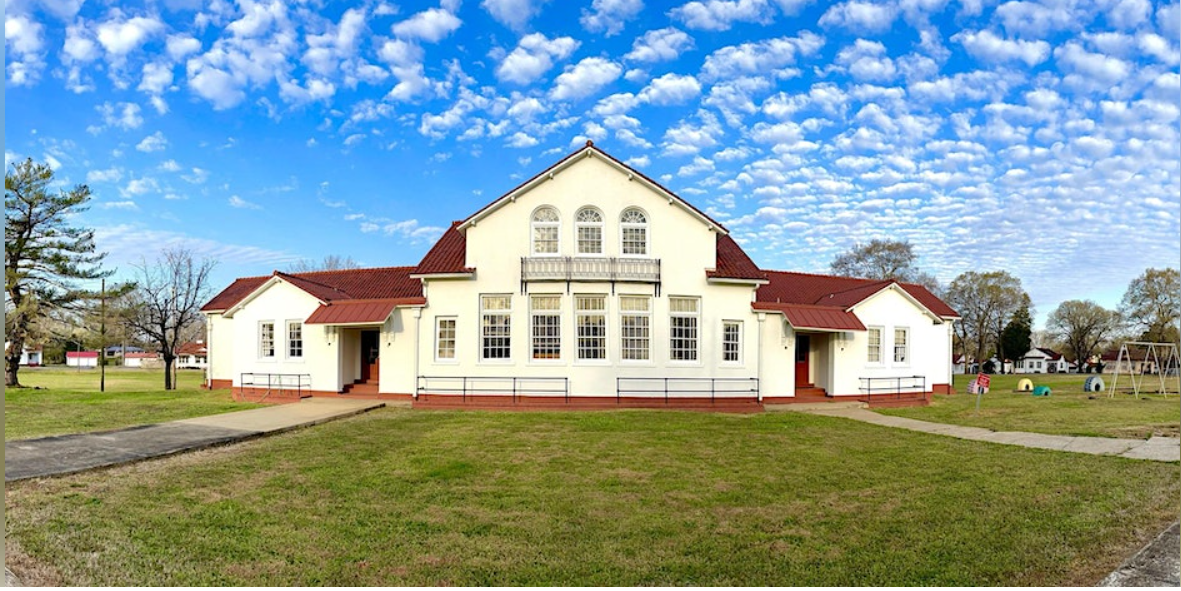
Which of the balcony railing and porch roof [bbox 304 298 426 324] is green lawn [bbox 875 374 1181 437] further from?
porch roof [bbox 304 298 426 324]

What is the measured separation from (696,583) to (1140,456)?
10.1m

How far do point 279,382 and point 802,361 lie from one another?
19.2m

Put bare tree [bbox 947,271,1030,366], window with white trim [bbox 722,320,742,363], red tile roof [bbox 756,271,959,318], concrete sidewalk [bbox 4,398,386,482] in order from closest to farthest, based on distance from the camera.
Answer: concrete sidewalk [bbox 4,398,386,482] → window with white trim [bbox 722,320,742,363] → red tile roof [bbox 756,271,959,318] → bare tree [bbox 947,271,1030,366]

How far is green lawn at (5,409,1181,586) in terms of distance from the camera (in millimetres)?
5855

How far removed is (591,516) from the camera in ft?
24.8

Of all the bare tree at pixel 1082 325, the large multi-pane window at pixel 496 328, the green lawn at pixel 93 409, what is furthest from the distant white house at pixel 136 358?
the bare tree at pixel 1082 325

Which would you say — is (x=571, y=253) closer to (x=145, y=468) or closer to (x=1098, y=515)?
(x=145, y=468)

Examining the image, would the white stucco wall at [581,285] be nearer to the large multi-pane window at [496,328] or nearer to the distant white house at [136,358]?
the large multi-pane window at [496,328]

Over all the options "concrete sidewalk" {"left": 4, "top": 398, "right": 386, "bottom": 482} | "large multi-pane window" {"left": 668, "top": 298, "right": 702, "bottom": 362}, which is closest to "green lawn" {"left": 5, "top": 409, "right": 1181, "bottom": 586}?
"concrete sidewalk" {"left": 4, "top": 398, "right": 386, "bottom": 482}

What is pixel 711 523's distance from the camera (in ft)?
24.0

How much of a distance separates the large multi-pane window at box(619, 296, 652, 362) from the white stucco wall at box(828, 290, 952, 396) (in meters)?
7.21

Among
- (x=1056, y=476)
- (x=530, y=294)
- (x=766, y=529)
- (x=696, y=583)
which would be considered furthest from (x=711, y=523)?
(x=530, y=294)

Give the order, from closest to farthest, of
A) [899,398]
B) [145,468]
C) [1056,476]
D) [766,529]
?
[766,529] < [1056,476] < [145,468] < [899,398]

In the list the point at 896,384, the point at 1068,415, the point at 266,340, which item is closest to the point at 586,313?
the point at 266,340
